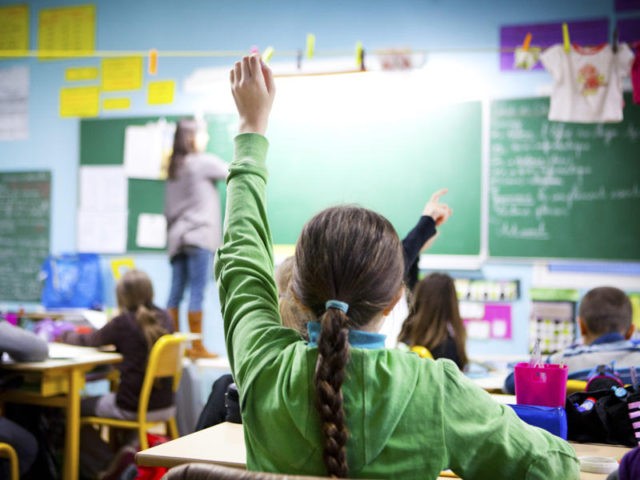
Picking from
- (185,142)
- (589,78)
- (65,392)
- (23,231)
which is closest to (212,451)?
(65,392)

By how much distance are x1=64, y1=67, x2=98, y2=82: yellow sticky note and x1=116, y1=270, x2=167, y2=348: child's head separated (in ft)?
8.27

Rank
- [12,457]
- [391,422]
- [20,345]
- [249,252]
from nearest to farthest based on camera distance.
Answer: [391,422] < [249,252] < [12,457] < [20,345]

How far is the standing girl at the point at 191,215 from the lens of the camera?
5.29 m

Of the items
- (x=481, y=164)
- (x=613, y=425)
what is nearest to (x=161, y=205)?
(x=481, y=164)

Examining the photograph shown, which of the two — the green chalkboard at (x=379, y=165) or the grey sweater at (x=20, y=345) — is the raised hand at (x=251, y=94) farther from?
the green chalkboard at (x=379, y=165)

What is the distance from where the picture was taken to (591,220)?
4.74m

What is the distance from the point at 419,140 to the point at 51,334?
2.76 meters

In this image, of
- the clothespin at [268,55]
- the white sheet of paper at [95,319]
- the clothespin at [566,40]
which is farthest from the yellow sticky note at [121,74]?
the clothespin at [566,40]

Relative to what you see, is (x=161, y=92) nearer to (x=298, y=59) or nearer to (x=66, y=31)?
(x=66, y=31)

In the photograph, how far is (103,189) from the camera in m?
5.78

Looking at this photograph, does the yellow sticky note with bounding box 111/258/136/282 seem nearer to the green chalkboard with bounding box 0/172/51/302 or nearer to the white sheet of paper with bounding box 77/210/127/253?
the white sheet of paper with bounding box 77/210/127/253

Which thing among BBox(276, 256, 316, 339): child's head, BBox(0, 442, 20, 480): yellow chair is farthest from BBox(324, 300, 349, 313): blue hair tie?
BBox(0, 442, 20, 480): yellow chair

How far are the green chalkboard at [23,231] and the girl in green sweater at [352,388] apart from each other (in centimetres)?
521

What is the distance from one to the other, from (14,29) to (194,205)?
237 cm
